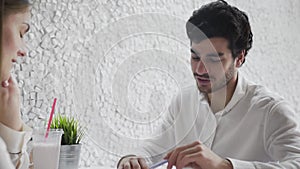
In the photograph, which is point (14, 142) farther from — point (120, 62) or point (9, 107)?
point (120, 62)

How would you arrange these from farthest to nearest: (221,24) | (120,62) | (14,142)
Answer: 1. (120,62)
2. (221,24)
3. (14,142)

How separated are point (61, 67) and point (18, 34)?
0.75 metres

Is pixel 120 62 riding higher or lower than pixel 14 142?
higher

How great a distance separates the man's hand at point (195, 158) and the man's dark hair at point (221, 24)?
11.7 inches

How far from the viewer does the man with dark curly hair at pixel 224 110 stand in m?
1.05

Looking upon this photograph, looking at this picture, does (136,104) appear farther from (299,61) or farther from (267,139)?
(299,61)

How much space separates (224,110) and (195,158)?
0.96 ft

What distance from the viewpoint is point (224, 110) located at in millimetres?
1162

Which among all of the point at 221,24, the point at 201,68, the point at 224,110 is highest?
the point at 221,24

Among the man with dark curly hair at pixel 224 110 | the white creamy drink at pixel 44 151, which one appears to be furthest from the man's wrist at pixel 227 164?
the white creamy drink at pixel 44 151

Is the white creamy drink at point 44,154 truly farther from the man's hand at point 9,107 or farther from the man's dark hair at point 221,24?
the man's dark hair at point 221,24

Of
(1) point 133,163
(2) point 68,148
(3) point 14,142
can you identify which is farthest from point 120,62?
(3) point 14,142

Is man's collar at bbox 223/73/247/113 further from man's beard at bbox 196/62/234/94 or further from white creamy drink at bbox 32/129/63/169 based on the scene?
white creamy drink at bbox 32/129/63/169

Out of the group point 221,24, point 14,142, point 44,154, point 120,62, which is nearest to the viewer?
point 14,142
